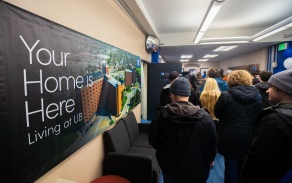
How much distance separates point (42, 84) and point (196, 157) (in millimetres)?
1269

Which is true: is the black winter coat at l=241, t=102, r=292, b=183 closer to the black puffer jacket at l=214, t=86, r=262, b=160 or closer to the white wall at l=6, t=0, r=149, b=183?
the black puffer jacket at l=214, t=86, r=262, b=160

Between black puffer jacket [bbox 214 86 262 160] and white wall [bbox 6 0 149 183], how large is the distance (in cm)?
156

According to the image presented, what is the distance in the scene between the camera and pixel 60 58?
1253 millimetres

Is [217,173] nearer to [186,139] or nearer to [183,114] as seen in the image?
[186,139]

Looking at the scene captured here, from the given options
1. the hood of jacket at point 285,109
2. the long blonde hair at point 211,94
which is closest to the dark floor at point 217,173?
the long blonde hair at point 211,94

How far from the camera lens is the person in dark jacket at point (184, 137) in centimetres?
125

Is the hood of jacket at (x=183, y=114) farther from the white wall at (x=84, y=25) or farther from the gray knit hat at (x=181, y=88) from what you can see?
the white wall at (x=84, y=25)

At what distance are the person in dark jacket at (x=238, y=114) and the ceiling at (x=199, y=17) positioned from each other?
6.49ft

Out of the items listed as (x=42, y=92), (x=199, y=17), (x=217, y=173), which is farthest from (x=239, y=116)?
(x=199, y=17)

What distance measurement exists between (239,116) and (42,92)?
6.17 ft

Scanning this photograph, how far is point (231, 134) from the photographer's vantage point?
180cm

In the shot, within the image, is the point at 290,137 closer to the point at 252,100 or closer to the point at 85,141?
the point at 252,100

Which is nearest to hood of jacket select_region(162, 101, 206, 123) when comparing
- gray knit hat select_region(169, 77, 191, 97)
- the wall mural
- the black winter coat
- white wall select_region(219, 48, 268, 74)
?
gray knit hat select_region(169, 77, 191, 97)

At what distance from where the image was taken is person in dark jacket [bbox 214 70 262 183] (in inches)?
68.4
